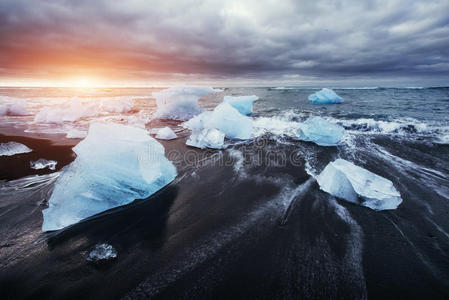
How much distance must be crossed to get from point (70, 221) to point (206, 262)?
2017mm

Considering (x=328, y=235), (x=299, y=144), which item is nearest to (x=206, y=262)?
(x=328, y=235)

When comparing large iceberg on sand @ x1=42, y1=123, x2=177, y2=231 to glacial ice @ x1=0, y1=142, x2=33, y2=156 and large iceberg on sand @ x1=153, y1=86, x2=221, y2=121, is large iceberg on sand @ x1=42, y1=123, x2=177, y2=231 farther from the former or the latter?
large iceberg on sand @ x1=153, y1=86, x2=221, y2=121

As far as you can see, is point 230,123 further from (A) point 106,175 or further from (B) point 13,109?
(B) point 13,109

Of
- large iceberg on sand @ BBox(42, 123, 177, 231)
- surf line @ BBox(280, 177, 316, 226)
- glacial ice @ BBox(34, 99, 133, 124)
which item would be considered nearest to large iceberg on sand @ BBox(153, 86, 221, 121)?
glacial ice @ BBox(34, 99, 133, 124)

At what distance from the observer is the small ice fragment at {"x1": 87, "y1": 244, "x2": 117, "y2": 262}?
6.91 feet

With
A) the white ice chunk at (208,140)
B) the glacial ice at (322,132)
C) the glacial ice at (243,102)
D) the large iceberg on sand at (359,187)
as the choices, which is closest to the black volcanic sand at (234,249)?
the large iceberg on sand at (359,187)

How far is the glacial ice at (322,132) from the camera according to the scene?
20.1 ft

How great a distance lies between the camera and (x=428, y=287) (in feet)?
5.95

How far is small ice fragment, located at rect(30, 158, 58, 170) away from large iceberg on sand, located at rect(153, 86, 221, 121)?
789 centimetres

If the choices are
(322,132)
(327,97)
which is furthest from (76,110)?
(327,97)

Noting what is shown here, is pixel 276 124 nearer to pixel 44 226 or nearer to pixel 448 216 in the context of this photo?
pixel 448 216

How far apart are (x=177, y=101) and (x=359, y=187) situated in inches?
446

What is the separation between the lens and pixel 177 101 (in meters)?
12.4

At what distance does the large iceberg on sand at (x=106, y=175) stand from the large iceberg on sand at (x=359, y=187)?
3033 mm
